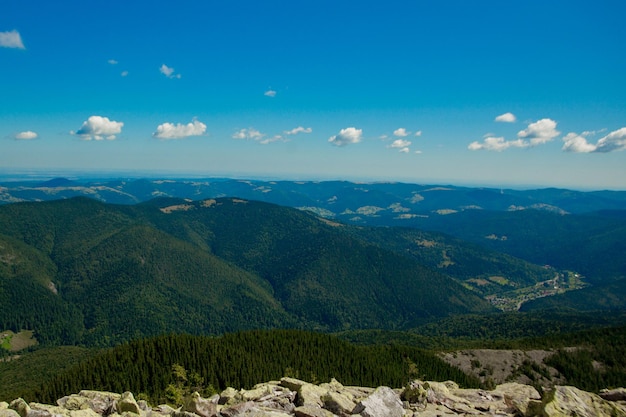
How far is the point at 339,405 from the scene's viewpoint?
4734 centimetres

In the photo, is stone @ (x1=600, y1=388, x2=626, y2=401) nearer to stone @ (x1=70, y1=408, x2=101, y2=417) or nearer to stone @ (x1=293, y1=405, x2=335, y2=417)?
stone @ (x1=293, y1=405, x2=335, y2=417)

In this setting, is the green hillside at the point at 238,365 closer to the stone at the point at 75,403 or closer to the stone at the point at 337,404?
the stone at the point at 75,403

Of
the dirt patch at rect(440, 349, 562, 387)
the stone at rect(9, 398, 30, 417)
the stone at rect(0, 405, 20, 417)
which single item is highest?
the stone at rect(0, 405, 20, 417)

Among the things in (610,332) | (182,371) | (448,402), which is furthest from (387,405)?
(610,332)

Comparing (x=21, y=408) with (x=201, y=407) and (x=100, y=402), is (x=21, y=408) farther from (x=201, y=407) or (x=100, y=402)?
(x=201, y=407)

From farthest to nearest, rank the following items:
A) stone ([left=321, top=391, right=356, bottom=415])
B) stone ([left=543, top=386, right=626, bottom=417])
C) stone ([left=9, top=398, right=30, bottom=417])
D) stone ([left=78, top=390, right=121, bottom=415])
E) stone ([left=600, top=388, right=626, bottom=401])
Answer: stone ([left=600, top=388, right=626, bottom=401]), stone ([left=78, top=390, right=121, bottom=415]), stone ([left=321, top=391, right=356, bottom=415]), stone ([left=543, top=386, right=626, bottom=417]), stone ([left=9, top=398, right=30, bottom=417])

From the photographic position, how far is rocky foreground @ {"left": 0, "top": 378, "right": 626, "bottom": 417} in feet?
144

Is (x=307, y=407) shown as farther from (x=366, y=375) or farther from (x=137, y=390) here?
(x=366, y=375)

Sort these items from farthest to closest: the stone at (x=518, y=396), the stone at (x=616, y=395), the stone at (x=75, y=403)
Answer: the stone at (x=75, y=403) < the stone at (x=616, y=395) < the stone at (x=518, y=396)

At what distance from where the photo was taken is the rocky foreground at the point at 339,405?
43881 mm

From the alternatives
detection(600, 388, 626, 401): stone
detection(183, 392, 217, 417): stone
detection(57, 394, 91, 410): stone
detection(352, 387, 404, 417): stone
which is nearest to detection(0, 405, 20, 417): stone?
detection(57, 394, 91, 410): stone

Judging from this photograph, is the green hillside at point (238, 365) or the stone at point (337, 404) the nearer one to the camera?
the stone at point (337, 404)

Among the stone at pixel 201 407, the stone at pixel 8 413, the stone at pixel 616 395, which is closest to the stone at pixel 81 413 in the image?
the stone at pixel 8 413

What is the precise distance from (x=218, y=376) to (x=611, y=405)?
308 ft
